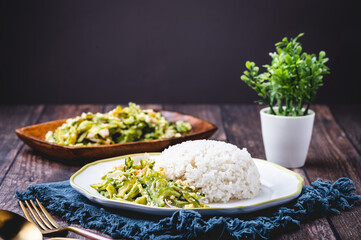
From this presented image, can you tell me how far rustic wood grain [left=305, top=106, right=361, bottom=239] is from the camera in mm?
1942

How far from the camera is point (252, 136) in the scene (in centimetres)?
341

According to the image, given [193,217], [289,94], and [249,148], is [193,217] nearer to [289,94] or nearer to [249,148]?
[289,94]

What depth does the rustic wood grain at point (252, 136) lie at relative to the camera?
1.84 m

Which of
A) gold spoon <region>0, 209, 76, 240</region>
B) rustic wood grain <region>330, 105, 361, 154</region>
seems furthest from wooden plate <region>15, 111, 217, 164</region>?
rustic wood grain <region>330, 105, 361, 154</region>

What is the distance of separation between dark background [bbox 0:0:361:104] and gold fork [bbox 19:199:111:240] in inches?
113

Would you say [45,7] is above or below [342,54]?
above

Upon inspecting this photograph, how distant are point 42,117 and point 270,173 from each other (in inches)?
90.6

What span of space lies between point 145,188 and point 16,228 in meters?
0.49

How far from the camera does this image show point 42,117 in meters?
3.97

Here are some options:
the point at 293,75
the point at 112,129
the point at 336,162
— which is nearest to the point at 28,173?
the point at 112,129

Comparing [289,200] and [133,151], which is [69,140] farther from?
[289,200]

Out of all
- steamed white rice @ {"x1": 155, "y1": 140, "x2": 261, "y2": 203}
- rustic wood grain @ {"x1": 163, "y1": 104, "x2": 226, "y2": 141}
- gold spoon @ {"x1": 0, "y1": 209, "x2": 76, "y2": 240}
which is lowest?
rustic wood grain @ {"x1": 163, "y1": 104, "x2": 226, "y2": 141}

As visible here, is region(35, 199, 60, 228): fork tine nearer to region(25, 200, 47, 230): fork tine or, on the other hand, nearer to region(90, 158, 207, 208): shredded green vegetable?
region(25, 200, 47, 230): fork tine

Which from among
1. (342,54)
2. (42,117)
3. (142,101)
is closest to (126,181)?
(42,117)
